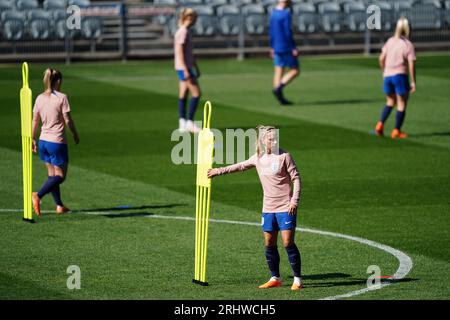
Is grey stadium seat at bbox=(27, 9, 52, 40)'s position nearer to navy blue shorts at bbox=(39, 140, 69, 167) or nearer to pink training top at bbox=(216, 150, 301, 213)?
navy blue shorts at bbox=(39, 140, 69, 167)

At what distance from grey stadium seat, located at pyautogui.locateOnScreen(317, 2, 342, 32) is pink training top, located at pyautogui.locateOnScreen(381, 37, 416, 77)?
17650 millimetres

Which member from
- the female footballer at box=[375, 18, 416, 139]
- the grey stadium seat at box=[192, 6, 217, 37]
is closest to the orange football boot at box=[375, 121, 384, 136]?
the female footballer at box=[375, 18, 416, 139]

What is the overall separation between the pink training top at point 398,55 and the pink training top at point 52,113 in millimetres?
7822

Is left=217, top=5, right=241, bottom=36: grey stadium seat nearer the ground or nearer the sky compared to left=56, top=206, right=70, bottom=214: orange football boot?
nearer the sky

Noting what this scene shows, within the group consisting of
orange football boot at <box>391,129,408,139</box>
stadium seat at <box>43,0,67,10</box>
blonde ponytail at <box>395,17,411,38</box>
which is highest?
blonde ponytail at <box>395,17,411,38</box>

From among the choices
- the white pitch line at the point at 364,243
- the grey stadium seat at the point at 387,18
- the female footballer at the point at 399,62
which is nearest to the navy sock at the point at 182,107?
the female footballer at the point at 399,62

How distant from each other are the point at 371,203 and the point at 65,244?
15.1ft

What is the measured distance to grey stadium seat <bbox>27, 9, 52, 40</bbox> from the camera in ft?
117

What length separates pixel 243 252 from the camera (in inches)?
523

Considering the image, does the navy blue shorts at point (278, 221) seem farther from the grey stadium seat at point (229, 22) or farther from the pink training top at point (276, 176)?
the grey stadium seat at point (229, 22)

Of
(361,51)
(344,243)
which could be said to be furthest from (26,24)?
(344,243)

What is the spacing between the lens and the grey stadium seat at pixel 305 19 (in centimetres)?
3834
